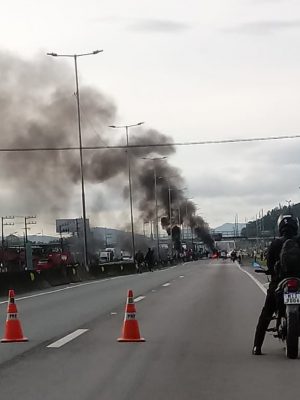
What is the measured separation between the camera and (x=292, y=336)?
935cm

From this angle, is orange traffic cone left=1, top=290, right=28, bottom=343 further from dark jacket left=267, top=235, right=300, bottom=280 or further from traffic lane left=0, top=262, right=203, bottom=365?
dark jacket left=267, top=235, right=300, bottom=280

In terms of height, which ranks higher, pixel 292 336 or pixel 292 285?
pixel 292 285

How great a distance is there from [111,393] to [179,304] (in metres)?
12.1

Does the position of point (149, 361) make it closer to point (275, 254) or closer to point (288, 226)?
point (275, 254)

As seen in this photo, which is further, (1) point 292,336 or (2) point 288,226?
(2) point 288,226

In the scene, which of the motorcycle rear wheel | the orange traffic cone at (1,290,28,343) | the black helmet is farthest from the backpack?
the orange traffic cone at (1,290,28,343)

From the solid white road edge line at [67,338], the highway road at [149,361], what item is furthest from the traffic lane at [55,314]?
the solid white road edge line at [67,338]

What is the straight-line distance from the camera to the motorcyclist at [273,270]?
31.9 feet

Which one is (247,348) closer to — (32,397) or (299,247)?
(299,247)

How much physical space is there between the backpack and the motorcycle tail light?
189 mm

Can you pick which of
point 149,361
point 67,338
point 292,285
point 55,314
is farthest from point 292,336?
point 55,314

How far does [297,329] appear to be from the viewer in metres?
9.23

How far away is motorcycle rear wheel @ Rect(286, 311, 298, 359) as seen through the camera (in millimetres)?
9210

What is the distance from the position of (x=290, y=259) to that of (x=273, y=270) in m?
0.49
